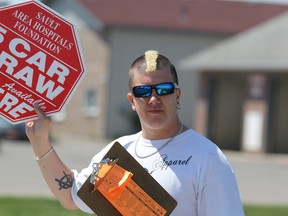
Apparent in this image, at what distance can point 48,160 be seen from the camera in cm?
371

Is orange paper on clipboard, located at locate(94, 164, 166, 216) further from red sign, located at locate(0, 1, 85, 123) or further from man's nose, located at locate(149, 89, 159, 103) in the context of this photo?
red sign, located at locate(0, 1, 85, 123)

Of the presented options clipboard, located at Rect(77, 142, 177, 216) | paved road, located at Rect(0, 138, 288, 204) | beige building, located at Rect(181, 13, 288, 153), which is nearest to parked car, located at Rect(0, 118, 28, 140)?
paved road, located at Rect(0, 138, 288, 204)

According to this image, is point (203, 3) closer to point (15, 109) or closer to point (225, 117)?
point (225, 117)

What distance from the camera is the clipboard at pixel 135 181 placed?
3.33 meters

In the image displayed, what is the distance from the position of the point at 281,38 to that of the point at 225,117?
4.66m

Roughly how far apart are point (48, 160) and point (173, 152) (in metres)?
0.64

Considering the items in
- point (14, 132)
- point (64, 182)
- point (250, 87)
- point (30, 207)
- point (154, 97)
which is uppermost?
point (154, 97)

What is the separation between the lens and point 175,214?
3.35 m

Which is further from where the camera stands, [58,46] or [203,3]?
[203,3]

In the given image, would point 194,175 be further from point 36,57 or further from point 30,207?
point 30,207

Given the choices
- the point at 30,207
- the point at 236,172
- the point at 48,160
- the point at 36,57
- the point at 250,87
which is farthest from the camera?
the point at 250,87

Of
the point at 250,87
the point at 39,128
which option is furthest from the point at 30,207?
the point at 250,87

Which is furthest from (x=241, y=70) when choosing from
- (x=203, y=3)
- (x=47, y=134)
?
(x=47, y=134)

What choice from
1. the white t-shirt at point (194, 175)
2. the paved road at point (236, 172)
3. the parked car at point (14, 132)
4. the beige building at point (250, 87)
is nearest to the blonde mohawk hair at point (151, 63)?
the white t-shirt at point (194, 175)
